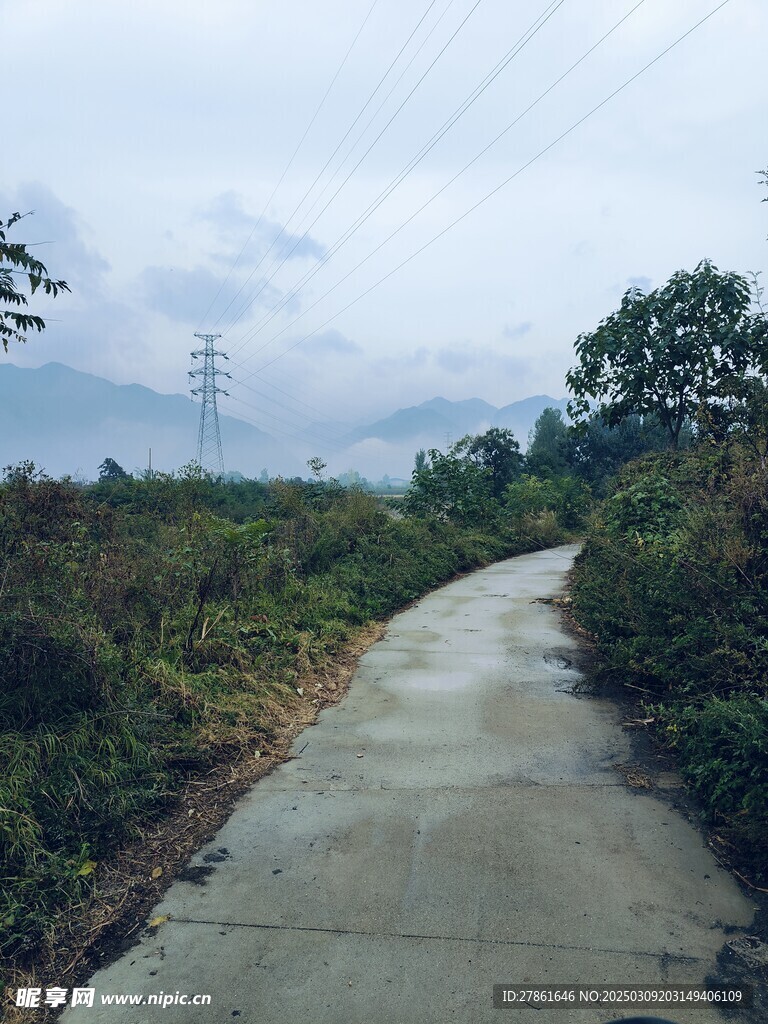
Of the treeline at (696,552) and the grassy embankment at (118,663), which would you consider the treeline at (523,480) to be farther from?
the grassy embankment at (118,663)

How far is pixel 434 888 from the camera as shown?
9.87 ft

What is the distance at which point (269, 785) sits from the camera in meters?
4.12

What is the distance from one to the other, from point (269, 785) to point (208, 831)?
1.94 feet

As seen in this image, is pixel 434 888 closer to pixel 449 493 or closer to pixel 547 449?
pixel 449 493

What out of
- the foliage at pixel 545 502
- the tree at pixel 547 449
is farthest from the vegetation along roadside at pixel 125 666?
the tree at pixel 547 449

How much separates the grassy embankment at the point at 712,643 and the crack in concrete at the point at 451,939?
0.79 meters

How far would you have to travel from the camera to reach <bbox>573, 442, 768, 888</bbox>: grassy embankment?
328cm

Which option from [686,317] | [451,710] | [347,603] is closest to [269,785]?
[451,710]

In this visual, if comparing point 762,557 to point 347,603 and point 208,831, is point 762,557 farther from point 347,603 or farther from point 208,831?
point 347,603

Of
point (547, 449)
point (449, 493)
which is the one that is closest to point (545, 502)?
point (449, 493)

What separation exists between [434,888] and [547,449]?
104 ft

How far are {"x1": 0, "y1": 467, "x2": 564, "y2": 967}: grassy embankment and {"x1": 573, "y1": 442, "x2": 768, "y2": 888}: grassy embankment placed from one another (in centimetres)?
298

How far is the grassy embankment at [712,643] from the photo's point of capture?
10.8 ft

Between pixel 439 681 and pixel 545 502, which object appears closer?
pixel 439 681
